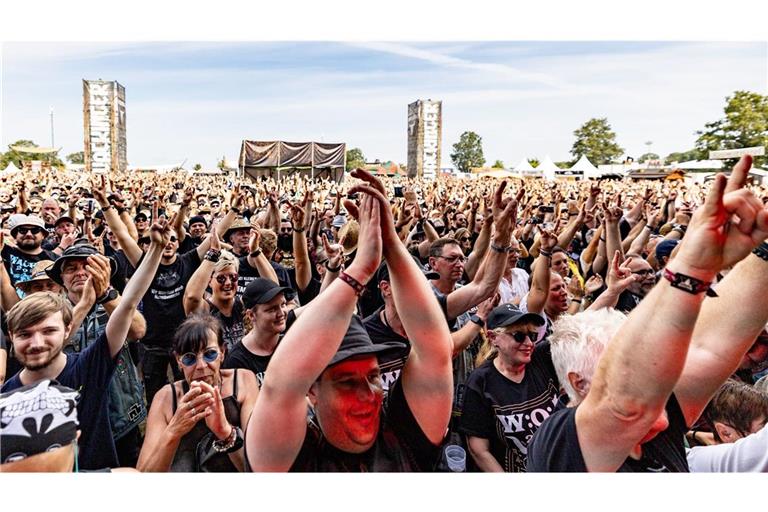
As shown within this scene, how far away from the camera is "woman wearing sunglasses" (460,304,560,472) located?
2.67m

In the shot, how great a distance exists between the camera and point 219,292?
12.9 ft

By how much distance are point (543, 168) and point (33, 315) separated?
16797mm

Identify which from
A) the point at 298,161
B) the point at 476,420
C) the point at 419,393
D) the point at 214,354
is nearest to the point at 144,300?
the point at 214,354

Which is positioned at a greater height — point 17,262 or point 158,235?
point 158,235

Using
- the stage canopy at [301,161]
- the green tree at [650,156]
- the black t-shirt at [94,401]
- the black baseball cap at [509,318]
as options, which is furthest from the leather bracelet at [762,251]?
the stage canopy at [301,161]

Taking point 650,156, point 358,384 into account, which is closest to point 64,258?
point 358,384

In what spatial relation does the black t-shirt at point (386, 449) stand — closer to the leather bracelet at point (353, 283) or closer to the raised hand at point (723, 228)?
the leather bracelet at point (353, 283)

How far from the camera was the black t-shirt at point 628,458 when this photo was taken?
1.71 metres

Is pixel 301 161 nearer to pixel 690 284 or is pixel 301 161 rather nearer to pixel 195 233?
pixel 195 233

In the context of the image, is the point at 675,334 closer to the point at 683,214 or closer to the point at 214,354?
the point at 214,354

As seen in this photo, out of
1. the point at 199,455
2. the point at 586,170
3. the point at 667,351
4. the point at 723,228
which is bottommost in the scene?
the point at 199,455

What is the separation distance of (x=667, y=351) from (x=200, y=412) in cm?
160

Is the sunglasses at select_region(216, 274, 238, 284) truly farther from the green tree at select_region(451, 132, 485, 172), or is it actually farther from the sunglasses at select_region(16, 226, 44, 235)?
the sunglasses at select_region(16, 226, 44, 235)

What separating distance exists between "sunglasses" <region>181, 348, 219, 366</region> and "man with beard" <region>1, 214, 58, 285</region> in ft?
9.04
